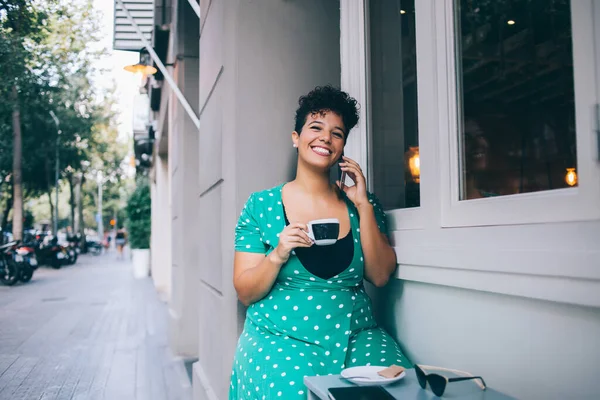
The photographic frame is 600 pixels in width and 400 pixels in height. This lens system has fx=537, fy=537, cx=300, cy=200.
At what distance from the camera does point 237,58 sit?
9.45 ft

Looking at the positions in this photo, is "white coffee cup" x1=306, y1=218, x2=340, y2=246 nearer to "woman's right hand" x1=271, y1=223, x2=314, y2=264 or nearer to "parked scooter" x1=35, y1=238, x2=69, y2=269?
"woman's right hand" x1=271, y1=223, x2=314, y2=264

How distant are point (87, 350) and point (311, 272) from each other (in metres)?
4.80

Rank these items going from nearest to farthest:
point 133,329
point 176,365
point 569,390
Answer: point 569,390, point 176,365, point 133,329

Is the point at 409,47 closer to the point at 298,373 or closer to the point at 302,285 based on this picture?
the point at 302,285

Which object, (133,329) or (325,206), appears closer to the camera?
(325,206)

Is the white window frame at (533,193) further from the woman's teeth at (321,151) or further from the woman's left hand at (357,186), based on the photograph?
the woman's teeth at (321,151)

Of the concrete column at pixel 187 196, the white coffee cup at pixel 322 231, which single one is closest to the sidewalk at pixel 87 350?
the concrete column at pixel 187 196

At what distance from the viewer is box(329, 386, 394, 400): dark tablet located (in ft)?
4.47

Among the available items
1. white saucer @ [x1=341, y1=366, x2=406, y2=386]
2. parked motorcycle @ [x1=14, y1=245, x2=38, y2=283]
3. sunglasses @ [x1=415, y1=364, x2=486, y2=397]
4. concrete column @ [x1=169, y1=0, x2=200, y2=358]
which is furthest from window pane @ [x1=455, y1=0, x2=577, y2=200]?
parked motorcycle @ [x1=14, y1=245, x2=38, y2=283]

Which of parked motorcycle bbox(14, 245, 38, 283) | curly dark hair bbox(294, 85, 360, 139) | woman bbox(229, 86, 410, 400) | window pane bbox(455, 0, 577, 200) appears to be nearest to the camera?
window pane bbox(455, 0, 577, 200)

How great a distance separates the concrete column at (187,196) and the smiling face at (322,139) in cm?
370

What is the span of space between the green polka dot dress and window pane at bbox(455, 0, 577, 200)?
578 millimetres

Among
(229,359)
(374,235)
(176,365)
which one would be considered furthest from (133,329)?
(374,235)

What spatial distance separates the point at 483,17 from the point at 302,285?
5.00 feet
